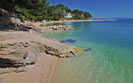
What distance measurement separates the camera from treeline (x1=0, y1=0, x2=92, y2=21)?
1032 cm

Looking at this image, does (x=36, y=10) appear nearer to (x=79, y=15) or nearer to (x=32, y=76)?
(x=32, y=76)

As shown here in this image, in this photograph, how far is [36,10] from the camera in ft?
43.0

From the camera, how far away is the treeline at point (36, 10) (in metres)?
10.3

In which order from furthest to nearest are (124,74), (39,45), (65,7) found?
1. (65,7)
2. (39,45)
3. (124,74)

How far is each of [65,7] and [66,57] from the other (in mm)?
65482

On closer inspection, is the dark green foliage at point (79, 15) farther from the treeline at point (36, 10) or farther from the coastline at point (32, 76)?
the coastline at point (32, 76)

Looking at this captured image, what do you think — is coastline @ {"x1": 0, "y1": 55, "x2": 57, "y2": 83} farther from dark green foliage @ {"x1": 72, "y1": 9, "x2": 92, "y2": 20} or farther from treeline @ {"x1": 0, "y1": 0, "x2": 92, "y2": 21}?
dark green foliage @ {"x1": 72, "y1": 9, "x2": 92, "y2": 20}

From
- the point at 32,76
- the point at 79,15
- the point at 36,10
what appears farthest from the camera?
the point at 79,15

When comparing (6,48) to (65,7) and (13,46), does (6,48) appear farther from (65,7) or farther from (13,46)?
(65,7)

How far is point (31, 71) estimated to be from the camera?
13.4 feet

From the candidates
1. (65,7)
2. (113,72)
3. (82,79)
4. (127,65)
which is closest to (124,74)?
(113,72)

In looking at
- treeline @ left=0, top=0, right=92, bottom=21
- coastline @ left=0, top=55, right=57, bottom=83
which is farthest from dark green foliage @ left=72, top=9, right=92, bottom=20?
coastline @ left=0, top=55, right=57, bottom=83

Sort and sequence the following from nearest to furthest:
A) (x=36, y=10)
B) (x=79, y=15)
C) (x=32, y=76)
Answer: (x=32, y=76), (x=36, y=10), (x=79, y=15)

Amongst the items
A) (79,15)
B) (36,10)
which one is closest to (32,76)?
(36,10)
